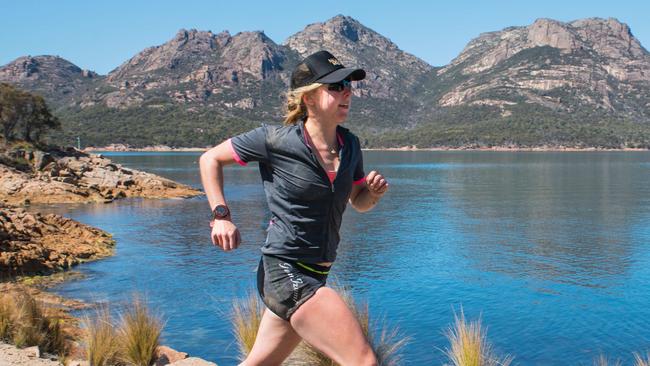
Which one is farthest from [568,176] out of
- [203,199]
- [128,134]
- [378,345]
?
[128,134]

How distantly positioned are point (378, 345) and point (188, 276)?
12.4 m

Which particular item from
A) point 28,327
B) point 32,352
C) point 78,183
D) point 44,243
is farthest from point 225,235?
point 78,183

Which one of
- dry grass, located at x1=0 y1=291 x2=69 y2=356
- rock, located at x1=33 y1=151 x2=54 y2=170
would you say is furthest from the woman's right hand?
rock, located at x1=33 y1=151 x2=54 y2=170

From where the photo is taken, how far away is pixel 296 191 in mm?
3184

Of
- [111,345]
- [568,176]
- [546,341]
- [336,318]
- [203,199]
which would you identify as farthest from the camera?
[568,176]

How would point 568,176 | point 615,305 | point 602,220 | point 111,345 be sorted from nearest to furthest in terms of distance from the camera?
point 111,345 → point 615,305 → point 602,220 → point 568,176

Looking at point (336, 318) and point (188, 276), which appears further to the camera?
point (188, 276)

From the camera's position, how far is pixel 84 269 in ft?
58.1

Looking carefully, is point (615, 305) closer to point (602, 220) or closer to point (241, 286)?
point (241, 286)

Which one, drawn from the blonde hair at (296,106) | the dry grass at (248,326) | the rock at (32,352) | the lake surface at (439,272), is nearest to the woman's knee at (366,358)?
the blonde hair at (296,106)

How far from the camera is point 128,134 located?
18275 cm

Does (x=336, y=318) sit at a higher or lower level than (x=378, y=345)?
higher

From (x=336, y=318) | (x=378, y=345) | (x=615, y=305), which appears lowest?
(x=615, y=305)

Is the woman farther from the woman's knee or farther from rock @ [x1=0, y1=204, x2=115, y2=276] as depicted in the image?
rock @ [x1=0, y1=204, x2=115, y2=276]
